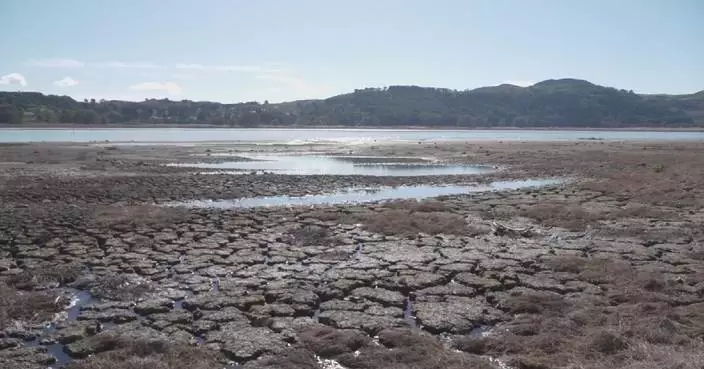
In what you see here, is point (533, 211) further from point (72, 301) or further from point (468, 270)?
point (72, 301)

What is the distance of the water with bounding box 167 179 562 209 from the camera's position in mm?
19719

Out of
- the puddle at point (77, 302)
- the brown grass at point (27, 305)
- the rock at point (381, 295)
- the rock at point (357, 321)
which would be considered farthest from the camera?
the rock at point (381, 295)

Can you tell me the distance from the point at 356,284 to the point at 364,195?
43.1ft

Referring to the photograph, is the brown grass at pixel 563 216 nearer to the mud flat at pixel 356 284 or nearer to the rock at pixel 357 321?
the mud flat at pixel 356 284

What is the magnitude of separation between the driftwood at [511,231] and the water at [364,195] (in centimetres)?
714

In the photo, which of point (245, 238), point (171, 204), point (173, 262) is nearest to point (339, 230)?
point (245, 238)

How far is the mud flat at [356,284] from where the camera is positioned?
6383mm

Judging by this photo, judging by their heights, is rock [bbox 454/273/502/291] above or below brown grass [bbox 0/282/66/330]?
above

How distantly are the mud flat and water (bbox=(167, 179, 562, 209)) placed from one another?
177 centimetres

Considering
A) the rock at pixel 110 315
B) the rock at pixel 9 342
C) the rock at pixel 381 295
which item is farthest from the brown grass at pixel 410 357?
the rock at pixel 9 342

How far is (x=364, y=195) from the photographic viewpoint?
22.3m

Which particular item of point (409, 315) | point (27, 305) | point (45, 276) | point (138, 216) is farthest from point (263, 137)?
point (409, 315)

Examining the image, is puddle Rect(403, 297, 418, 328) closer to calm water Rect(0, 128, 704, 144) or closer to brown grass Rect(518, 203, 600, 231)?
brown grass Rect(518, 203, 600, 231)

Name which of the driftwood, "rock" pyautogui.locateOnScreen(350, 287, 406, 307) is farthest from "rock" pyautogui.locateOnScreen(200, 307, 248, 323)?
the driftwood
